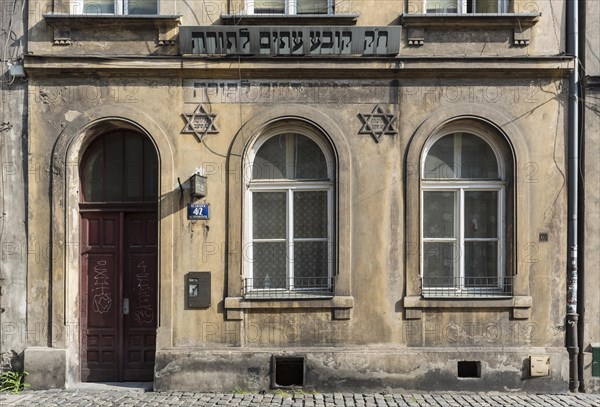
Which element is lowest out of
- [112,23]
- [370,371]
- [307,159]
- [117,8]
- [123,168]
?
[370,371]

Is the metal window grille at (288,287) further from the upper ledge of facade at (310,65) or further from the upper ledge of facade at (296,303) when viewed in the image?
the upper ledge of facade at (310,65)

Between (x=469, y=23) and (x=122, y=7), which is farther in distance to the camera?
(x=122, y=7)

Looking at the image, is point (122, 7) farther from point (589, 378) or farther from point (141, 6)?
point (589, 378)

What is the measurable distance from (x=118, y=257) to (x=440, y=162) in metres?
4.98

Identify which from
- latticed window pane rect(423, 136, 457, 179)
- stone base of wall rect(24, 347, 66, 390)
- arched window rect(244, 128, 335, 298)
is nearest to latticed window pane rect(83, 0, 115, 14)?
arched window rect(244, 128, 335, 298)

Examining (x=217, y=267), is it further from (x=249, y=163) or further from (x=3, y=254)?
(x=3, y=254)

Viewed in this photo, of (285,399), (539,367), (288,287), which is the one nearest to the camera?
(285,399)

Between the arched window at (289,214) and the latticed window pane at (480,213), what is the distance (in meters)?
2.03

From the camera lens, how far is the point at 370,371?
25.9 ft

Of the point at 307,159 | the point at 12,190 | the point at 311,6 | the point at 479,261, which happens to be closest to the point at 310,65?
the point at 311,6

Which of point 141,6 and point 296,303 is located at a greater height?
point 141,6

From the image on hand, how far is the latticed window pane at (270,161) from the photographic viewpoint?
8383mm

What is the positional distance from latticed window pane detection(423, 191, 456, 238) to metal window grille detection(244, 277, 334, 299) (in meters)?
1.65

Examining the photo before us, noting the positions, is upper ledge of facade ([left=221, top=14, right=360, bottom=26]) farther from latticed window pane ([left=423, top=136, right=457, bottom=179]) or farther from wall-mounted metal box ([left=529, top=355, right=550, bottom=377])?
wall-mounted metal box ([left=529, top=355, right=550, bottom=377])
